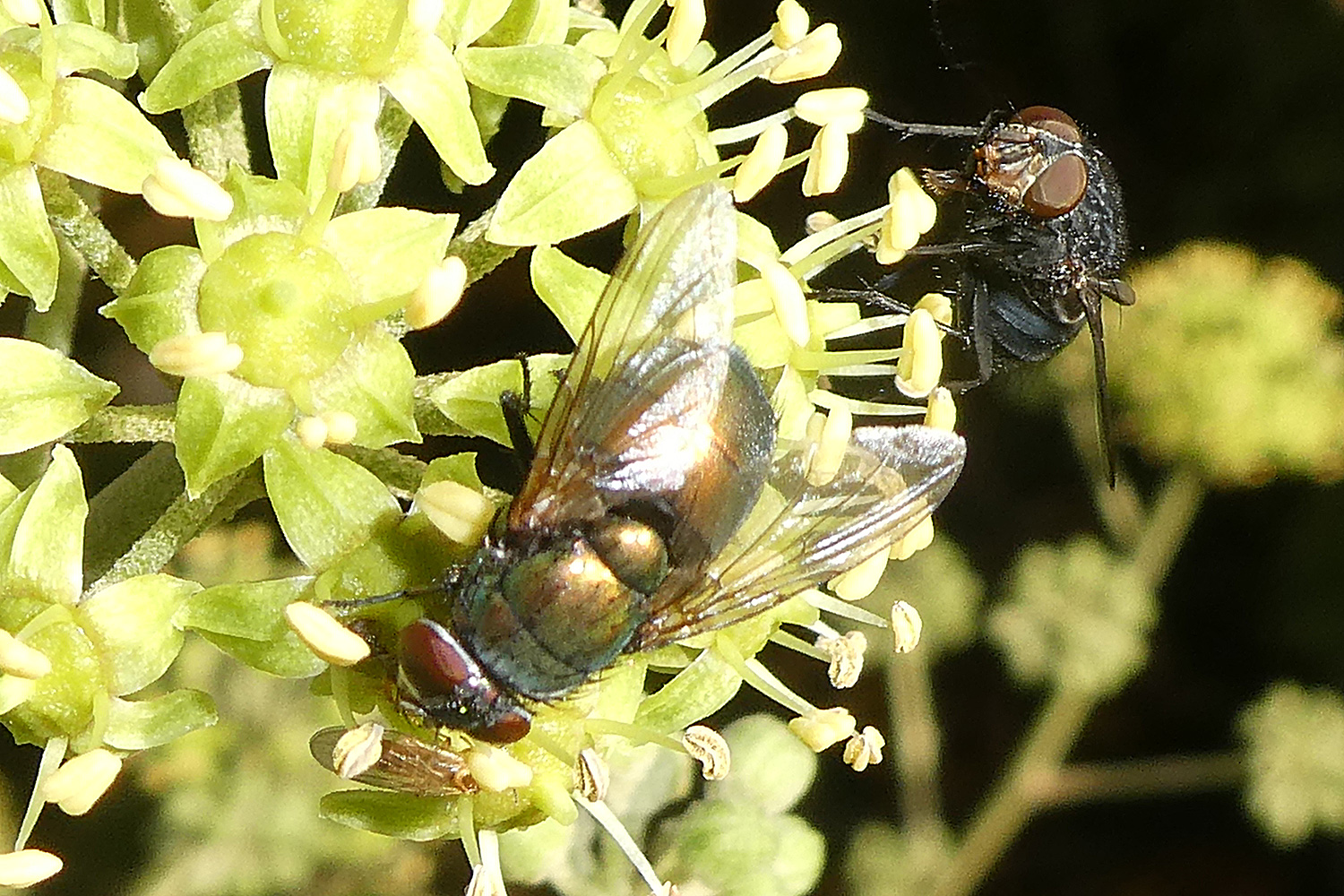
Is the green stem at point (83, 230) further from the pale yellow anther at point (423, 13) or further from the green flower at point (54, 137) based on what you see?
the pale yellow anther at point (423, 13)

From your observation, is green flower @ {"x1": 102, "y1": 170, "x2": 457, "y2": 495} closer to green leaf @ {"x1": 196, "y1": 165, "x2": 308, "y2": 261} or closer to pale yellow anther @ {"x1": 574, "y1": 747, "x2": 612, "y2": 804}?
green leaf @ {"x1": 196, "y1": 165, "x2": 308, "y2": 261}

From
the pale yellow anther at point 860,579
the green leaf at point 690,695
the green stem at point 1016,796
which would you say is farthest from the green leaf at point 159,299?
the green stem at point 1016,796

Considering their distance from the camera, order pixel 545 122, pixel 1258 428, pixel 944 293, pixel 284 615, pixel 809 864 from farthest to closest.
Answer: pixel 1258 428, pixel 944 293, pixel 809 864, pixel 545 122, pixel 284 615

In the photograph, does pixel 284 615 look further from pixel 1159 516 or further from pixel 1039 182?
pixel 1159 516

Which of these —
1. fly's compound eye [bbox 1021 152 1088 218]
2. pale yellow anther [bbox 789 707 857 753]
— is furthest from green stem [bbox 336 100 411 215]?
fly's compound eye [bbox 1021 152 1088 218]

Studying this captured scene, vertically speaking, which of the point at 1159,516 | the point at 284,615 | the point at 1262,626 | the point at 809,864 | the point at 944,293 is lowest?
the point at 1262,626

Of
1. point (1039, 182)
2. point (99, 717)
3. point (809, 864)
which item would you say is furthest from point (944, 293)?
point (99, 717)
